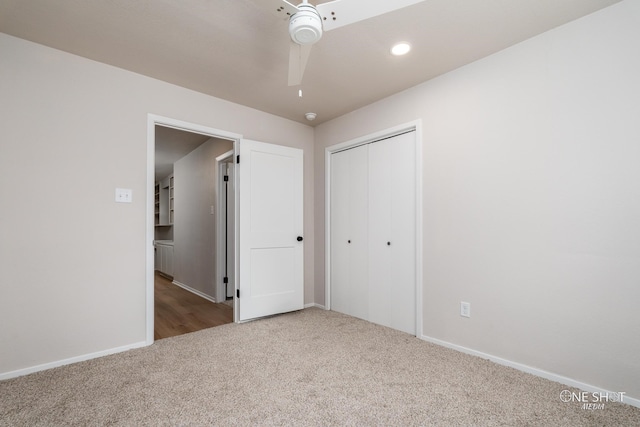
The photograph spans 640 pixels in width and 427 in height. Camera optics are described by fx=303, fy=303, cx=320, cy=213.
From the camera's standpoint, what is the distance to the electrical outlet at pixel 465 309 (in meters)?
2.51

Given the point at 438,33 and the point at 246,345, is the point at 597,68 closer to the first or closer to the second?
the point at 438,33

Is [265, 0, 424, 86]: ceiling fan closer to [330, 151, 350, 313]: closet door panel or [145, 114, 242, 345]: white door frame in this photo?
[145, 114, 242, 345]: white door frame

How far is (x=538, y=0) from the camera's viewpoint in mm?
1811

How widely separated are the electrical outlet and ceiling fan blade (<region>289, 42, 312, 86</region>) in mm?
2191

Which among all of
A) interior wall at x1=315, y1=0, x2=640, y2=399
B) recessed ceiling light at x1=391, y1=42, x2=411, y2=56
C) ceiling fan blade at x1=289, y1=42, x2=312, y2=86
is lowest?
interior wall at x1=315, y1=0, x2=640, y2=399

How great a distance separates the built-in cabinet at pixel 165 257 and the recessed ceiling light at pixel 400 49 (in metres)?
5.50

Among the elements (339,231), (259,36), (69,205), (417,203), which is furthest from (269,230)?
(259,36)

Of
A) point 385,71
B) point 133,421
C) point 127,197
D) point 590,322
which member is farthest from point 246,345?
point 385,71

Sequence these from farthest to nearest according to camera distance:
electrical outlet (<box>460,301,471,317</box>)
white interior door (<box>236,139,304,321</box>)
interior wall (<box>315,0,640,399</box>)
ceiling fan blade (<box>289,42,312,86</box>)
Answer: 1. white interior door (<box>236,139,304,321</box>)
2. electrical outlet (<box>460,301,471,317</box>)
3. interior wall (<box>315,0,640,399</box>)
4. ceiling fan blade (<box>289,42,312,86</box>)

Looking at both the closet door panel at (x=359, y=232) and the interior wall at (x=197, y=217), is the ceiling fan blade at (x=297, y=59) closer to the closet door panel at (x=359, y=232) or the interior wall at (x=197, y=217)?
the closet door panel at (x=359, y=232)

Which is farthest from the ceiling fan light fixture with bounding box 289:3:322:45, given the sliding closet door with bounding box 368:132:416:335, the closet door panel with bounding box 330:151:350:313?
the closet door panel with bounding box 330:151:350:313

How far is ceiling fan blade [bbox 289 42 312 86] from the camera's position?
1637mm

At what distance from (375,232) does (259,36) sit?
84.1 inches

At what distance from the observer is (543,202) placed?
2.12m
